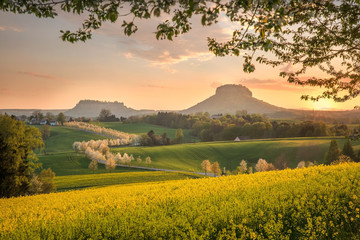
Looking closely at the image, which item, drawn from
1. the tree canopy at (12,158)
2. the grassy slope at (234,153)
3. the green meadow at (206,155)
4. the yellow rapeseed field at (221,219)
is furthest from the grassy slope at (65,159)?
the yellow rapeseed field at (221,219)

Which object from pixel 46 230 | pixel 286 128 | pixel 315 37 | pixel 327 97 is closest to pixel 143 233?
pixel 46 230

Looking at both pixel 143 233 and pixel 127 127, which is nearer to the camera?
pixel 143 233

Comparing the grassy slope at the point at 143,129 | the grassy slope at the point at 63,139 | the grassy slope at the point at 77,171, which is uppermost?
the grassy slope at the point at 143,129

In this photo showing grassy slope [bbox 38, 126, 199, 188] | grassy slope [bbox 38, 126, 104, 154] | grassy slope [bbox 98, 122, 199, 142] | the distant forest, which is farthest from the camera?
grassy slope [bbox 98, 122, 199, 142]

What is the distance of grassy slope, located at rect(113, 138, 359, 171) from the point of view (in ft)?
301

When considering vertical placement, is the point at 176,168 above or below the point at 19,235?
below

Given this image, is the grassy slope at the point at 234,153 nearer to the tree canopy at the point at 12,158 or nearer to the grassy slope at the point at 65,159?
the grassy slope at the point at 65,159

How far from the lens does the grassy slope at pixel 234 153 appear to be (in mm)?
91625

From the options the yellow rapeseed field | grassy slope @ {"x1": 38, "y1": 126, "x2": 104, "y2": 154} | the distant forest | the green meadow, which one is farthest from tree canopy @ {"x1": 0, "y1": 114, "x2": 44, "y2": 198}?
the distant forest

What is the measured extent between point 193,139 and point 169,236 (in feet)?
486

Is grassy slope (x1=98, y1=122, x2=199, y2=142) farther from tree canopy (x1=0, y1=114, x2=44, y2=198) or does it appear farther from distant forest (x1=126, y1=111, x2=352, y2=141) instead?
tree canopy (x1=0, y1=114, x2=44, y2=198)

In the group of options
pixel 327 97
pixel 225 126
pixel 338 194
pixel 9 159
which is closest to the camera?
pixel 338 194

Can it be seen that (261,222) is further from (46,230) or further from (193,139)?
(193,139)

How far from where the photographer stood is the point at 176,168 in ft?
292
